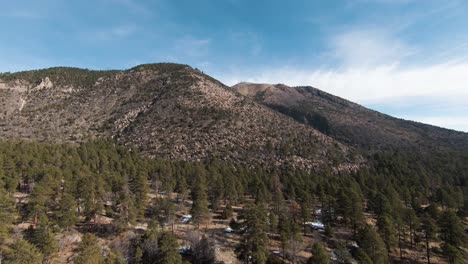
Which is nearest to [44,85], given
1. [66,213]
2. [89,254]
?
[66,213]

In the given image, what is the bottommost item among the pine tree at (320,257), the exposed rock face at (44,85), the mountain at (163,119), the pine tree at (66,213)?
the pine tree at (320,257)

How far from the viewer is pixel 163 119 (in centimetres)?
13525

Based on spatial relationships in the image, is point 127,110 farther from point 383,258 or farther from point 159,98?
point 383,258

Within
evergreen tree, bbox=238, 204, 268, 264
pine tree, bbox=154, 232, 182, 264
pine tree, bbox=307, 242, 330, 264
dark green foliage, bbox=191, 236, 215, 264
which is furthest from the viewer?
dark green foliage, bbox=191, 236, 215, 264

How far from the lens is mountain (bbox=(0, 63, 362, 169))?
116500 millimetres

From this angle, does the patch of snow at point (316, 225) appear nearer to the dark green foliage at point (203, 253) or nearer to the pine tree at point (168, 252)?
the dark green foliage at point (203, 253)

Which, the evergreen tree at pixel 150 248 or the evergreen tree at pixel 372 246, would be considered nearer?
the evergreen tree at pixel 150 248

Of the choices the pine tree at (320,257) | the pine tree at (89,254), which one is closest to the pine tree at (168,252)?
the pine tree at (89,254)

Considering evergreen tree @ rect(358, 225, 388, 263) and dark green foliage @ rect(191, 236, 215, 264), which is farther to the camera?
dark green foliage @ rect(191, 236, 215, 264)

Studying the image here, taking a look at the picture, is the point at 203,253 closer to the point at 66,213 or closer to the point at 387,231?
the point at 66,213

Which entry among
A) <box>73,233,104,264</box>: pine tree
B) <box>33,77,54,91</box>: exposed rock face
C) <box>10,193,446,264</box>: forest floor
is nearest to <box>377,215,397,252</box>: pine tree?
<box>10,193,446,264</box>: forest floor

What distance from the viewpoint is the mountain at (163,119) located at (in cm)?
11650

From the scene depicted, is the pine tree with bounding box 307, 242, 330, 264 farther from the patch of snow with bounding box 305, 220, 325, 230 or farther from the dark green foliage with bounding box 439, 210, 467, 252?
the dark green foliage with bounding box 439, 210, 467, 252

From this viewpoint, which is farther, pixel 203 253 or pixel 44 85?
pixel 44 85
